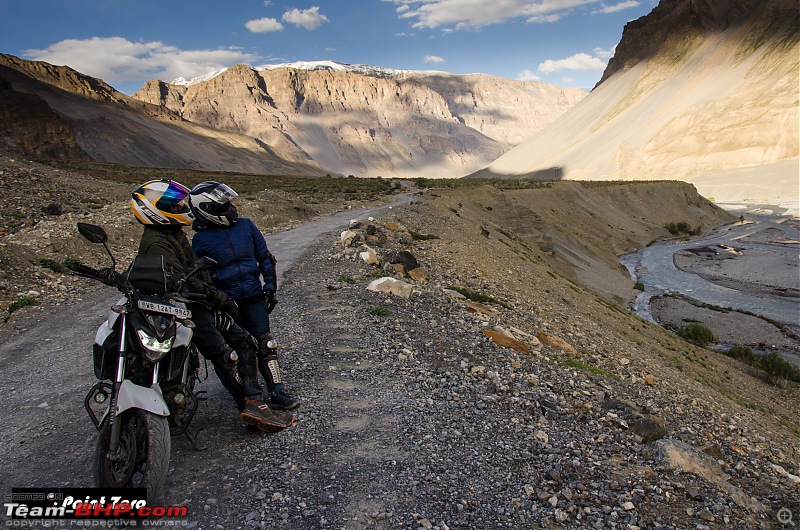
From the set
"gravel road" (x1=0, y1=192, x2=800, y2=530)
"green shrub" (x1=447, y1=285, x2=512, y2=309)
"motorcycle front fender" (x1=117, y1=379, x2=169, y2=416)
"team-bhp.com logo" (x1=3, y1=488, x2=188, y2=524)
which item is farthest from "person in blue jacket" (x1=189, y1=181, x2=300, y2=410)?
"green shrub" (x1=447, y1=285, x2=512, y2=309)

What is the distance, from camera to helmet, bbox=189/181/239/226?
570 centimetres

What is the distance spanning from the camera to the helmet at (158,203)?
5188mm

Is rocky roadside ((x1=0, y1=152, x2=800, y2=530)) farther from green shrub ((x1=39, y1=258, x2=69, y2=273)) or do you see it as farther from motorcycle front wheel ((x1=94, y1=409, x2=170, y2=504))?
motorcycle front wheel ((x1=94, y1=409, x2=170, y2=504))

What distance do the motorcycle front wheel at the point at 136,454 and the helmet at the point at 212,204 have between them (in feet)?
7.54

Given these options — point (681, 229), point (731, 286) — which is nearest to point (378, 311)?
point (731, 286)

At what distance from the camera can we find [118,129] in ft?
477

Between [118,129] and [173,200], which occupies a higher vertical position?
[118,129]

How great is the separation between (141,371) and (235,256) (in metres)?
1.73

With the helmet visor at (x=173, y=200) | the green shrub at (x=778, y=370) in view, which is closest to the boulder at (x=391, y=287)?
the helmet visor at (x=173, y=200)

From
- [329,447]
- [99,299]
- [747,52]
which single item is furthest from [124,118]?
[747,52]

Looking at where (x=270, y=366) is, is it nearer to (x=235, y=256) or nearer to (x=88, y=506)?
(x=235, y=256)

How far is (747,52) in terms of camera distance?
147750 mm

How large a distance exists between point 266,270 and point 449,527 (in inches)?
142

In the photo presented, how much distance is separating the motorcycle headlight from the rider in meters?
0.75
